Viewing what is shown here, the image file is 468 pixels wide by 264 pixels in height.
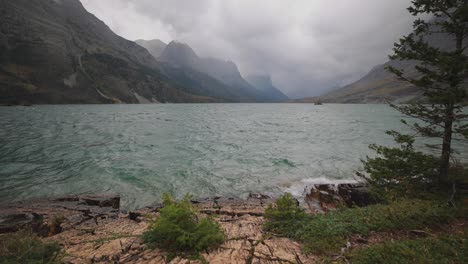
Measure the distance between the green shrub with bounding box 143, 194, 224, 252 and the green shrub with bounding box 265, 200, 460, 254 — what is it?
238 centimetres

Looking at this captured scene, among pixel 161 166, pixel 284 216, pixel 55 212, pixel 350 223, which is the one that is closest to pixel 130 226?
pixel 55 212

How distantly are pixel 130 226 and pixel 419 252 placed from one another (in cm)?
953

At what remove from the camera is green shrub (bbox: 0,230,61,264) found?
5441 millimetres

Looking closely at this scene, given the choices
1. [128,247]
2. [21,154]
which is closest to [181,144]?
[21,154]

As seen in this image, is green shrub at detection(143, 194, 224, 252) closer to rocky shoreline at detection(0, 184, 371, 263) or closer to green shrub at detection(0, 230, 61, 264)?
rocky shoreline at detection(0, 184, 371, 263)

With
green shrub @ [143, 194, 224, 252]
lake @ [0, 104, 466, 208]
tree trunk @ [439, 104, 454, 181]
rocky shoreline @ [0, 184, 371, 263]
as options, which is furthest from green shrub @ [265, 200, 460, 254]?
lake @ [0, 104, 466, 208]

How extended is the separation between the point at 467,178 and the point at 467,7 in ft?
23.3

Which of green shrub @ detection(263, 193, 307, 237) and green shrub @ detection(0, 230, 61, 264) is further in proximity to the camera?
green shrub @ detection(263, 193, 307, 237)

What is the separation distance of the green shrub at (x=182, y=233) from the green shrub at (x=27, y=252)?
7.56 feet

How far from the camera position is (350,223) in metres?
7.25

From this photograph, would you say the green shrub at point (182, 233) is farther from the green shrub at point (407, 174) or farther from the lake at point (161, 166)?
the lake at point (161, 166)

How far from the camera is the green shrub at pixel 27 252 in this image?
17.9 ft

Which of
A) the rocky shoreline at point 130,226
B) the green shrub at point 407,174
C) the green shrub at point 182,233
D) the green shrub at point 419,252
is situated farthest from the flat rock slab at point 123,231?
the green shrub at point 407,174

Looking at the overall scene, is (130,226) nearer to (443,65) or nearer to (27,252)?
(27,252)
